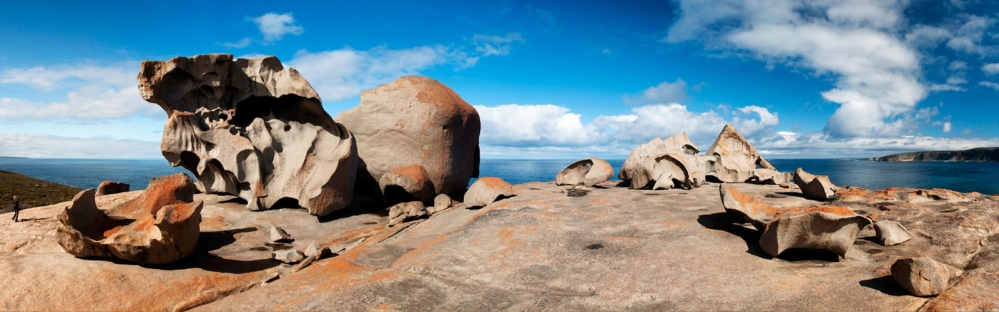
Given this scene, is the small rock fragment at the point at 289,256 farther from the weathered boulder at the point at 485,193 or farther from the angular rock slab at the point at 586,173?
the angular rock slab at the point at 586,173

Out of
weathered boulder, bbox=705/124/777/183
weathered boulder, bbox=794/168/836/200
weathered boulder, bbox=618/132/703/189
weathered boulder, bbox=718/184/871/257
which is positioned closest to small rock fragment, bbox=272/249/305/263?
weathered boulder, bbox=718/184/871/257

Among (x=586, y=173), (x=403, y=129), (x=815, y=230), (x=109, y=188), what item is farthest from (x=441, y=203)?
(x=109, y=188)

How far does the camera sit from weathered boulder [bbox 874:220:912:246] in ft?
19.6

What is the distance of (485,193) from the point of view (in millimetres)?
10578

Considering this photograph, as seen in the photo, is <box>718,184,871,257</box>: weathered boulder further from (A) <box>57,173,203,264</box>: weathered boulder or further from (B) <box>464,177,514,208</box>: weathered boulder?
(A) <box>57,173,203,264</box>: weathered boulder

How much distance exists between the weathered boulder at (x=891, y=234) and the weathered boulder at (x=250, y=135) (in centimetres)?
986

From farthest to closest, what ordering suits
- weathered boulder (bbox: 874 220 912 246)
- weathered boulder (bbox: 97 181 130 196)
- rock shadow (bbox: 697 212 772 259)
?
weathered boulder (bbox: 97 181 130 196) < rock shadow (bbox: 697 212 772 259) < weathered boulder (bbox: 874 220 912 246)

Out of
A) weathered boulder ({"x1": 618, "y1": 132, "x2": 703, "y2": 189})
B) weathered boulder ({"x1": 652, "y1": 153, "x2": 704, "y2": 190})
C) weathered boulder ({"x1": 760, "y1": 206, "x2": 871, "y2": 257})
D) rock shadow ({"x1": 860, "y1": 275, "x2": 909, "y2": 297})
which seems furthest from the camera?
weathered boulder ({"x1": 618, "y1": 132, "x2": 703, "y2": 189})

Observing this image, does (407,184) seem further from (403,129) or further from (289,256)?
(289,256)

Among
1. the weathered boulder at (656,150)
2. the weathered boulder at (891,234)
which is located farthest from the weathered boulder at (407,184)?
A: the weathered boulder at (891,234)

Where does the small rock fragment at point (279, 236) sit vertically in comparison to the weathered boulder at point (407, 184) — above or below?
below

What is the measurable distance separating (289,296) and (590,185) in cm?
1086

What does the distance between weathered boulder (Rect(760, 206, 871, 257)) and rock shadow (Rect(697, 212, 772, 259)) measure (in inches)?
12.6

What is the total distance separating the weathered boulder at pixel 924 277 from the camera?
408 cm
